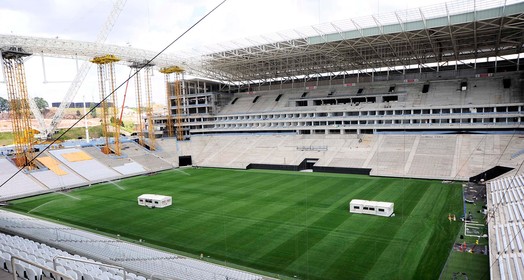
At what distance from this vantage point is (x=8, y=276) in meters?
8.91

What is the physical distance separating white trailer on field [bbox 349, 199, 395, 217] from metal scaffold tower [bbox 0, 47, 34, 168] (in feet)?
124

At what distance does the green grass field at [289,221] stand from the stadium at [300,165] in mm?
146

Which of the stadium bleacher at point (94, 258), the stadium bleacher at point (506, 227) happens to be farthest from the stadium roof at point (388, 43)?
the stadium bleacher at point (94, 258)

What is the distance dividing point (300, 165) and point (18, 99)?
1457 inches

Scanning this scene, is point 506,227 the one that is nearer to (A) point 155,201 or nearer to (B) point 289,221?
(B) point 289,221

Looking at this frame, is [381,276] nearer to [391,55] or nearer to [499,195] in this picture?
[499,195]

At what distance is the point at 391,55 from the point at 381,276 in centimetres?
4410

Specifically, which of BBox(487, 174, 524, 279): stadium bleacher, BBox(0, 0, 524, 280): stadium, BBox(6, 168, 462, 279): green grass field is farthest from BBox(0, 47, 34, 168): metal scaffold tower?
BBox(487, 174, 524, 279): stadium bleacher

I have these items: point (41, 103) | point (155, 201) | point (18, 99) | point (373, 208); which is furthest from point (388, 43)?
point (41, 103)

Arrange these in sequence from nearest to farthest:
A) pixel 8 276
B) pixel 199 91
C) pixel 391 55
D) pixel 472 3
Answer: pixel 8 276
pixel 472 3
pixel 391 55
pixel 199 91

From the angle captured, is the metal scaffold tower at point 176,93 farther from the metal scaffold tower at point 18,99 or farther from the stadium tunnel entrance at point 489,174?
the stadium tunnel entrance at point 489,174

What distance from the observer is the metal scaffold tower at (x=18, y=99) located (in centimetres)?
4088

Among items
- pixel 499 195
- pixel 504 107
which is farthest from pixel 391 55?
pixel 499 195

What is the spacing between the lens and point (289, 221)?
923 inches
